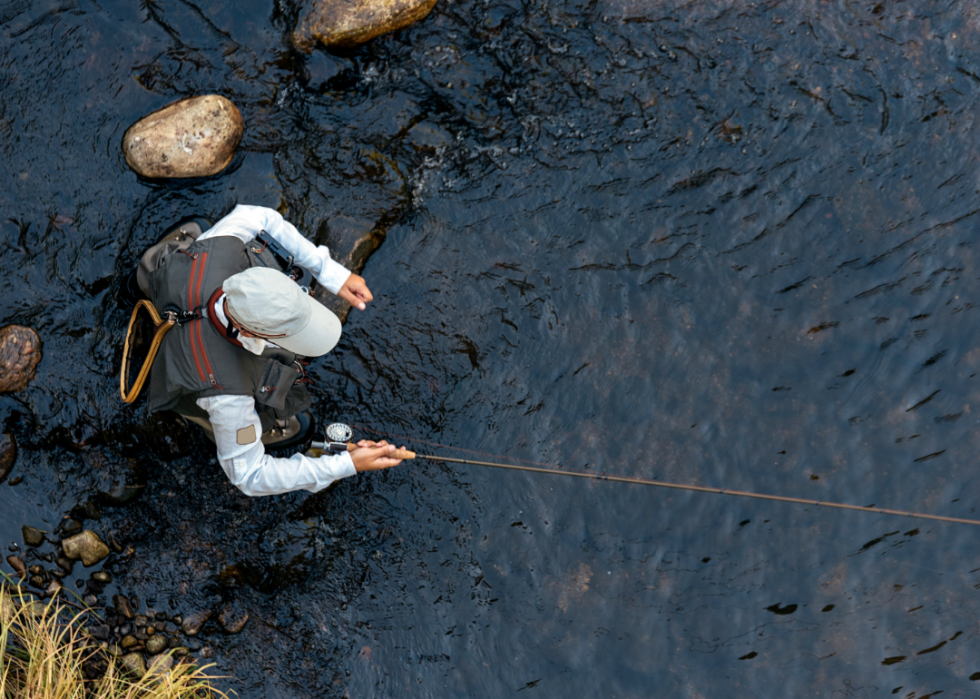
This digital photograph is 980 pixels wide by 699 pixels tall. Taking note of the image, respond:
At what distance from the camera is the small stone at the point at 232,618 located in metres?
4.53

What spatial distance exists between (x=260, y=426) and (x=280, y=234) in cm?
110

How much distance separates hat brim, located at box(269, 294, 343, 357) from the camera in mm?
3320

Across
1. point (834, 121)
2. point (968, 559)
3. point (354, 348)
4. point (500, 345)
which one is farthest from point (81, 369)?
point (968, 559)

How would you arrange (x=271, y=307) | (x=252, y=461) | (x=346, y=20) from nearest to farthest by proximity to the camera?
(x=271, y=307)
(x=252, y=461)
(x=346, y=20)

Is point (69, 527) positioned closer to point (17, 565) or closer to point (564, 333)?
point (17, 565)

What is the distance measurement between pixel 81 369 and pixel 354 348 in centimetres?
176

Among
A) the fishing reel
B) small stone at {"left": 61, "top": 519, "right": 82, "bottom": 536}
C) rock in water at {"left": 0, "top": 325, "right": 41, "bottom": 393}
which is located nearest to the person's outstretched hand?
the fishing reel

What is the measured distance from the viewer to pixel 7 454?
4422 mm

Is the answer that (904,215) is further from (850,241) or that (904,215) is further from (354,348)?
(354,348)

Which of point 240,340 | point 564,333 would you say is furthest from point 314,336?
point 564,333

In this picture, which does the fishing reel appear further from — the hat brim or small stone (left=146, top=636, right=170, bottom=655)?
small stone (left=146, top=636, right=170, bottom=655)

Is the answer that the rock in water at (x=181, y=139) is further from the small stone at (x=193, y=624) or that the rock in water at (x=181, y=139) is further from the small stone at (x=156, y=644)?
the small stone at (x=156, y=644)

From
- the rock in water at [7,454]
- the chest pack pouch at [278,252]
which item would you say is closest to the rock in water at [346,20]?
the chest pack pouch at [278,252]

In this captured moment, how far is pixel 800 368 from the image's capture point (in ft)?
15.3
